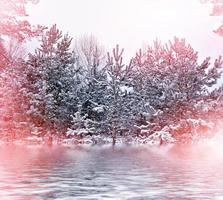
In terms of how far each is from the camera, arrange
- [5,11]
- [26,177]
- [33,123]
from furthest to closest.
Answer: [33,123] < [5,11] < [26,177]

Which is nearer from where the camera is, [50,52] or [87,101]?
[50,52]

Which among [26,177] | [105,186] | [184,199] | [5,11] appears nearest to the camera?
[184,199]

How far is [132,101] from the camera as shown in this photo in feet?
174

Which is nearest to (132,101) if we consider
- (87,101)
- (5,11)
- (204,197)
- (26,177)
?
(87,101)

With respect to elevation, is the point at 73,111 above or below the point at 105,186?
above

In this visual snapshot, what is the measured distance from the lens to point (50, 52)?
165 ft

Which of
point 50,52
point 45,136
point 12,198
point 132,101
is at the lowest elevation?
point 12,198

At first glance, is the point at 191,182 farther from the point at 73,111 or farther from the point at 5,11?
the point at 73,111

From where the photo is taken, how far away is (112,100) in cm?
5100

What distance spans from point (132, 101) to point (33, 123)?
11943 millimetres

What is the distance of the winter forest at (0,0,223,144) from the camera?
4372 cm

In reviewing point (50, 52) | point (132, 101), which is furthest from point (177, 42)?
point (50, 52)

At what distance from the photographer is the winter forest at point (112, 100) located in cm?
4372

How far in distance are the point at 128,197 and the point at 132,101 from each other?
43608 mm
